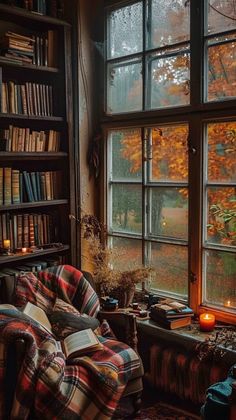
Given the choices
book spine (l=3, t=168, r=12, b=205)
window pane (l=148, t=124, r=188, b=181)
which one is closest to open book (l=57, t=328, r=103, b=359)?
book spine (l=3, t=168, r=12, b=205)

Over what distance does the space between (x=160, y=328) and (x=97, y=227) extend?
1039 mm

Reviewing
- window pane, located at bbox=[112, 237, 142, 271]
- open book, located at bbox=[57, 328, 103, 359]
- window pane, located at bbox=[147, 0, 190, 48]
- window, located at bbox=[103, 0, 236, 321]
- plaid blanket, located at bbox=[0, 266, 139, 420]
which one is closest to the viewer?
plaid blanket, located at bbox=[0, 266, 139, 420]

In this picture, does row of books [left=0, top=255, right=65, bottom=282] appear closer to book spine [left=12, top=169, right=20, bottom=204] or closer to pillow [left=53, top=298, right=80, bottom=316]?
pillow [left=53, top=298, right=80, bottom=316]

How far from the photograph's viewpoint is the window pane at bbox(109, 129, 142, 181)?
11.5 ft

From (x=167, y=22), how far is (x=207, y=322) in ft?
6.76

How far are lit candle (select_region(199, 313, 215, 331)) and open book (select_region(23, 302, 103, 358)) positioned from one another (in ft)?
2.25

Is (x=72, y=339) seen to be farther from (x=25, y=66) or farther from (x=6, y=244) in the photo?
(x=25, y=66)

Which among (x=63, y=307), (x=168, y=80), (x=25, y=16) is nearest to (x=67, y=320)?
(x=63, y=307)

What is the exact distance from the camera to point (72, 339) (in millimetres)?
2748

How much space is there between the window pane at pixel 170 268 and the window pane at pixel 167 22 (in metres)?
1.46

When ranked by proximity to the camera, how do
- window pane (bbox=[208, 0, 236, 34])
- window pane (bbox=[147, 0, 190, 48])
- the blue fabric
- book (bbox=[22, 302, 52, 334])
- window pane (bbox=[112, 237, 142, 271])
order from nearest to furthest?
the blue fabric
book (bbox=[22, 302, 52, 334])
window pane (bbox=[208, 0, 236, 34])
window pane (bbox=[147, 0, 190, 48])
window pane (bbox=[112, 237, 142, 271])

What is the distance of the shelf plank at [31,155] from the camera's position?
10.6 feet

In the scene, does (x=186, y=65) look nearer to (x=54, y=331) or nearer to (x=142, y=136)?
A: (x=142, y=136)

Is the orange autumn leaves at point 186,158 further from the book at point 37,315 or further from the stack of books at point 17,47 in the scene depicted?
the book at point 37,315
